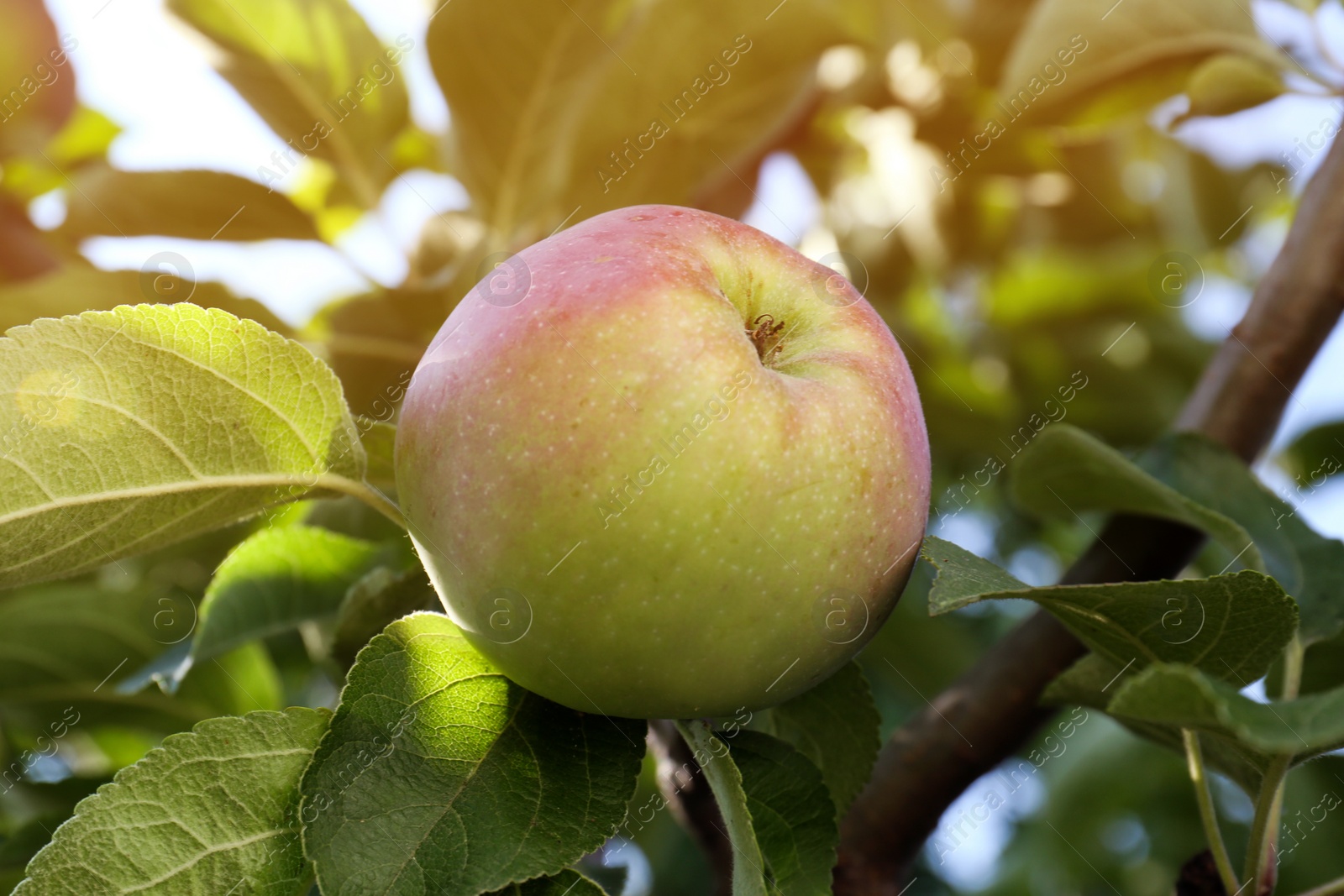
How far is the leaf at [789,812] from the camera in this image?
64 cm

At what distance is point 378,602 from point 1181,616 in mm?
529

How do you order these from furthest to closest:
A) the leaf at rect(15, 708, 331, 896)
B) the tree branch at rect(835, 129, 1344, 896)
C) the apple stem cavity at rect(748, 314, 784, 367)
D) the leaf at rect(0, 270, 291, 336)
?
1. the leaf at rect(0, 270, 291, 336)
2. the tree branch at rect(835, 129, 1344, 896)
3. the apple stem cavity at rect(748, 314, 784, 367)
4. the leaf at rect(15, 708, 331, 896)

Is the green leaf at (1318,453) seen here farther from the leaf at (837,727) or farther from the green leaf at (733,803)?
the green leaf at (733,803)

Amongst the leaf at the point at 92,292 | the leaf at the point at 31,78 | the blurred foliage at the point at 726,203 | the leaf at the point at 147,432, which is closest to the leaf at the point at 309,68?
the blurred foliage at the point at 726,203

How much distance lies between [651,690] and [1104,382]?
1284 mm

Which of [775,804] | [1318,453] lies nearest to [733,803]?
[775,804]

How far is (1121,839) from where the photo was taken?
234cm

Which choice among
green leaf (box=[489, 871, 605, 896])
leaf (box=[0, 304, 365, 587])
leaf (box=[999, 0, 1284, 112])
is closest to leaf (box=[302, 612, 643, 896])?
green leaf (box=[489, 871, 605, 896])

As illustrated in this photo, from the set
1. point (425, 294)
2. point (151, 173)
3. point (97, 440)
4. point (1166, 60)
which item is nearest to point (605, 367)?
point (97, 440)

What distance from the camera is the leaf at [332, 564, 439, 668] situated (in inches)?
28.8

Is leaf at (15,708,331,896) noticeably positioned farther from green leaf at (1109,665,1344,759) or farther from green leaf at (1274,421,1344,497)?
green leaf at (1274,421,1344,497)

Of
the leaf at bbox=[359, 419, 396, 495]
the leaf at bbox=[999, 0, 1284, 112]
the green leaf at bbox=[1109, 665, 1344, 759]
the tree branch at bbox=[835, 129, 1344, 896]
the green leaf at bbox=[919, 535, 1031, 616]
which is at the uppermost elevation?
the leaf at bbox=[359, 419, 396, 495]

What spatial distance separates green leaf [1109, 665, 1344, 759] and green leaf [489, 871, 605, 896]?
31cm

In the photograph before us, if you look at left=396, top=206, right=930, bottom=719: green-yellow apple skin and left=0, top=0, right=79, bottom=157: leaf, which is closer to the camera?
left=396, top=206, right=930, bottom=719: green-yellow apple skin
